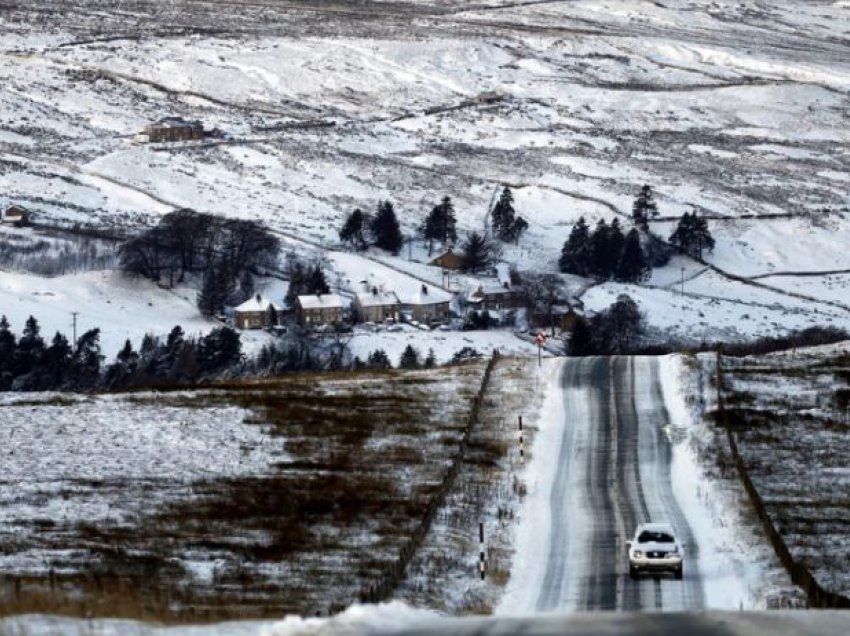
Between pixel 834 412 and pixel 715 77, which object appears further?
pixel 715 77

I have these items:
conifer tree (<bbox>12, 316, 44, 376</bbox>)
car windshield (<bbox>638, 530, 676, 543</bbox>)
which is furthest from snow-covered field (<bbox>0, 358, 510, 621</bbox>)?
conifer tree (<bbox>12, 316, 44, 376</bbox>)

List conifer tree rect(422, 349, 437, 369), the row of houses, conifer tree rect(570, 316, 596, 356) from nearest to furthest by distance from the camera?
conifer tree rect(422, 349, 437, 369) < conifer tree rect(570, 316, 596, 356) < the row of houses

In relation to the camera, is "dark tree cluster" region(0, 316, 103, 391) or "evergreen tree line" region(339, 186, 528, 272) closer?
"dark tree cluster" region(0, 316, 103, 391)

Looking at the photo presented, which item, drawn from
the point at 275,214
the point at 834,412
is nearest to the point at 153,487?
the point at 834,412

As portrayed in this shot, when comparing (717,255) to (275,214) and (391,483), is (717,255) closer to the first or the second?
(275,214)

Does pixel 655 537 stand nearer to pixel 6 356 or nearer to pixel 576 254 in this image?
pixel 6 356

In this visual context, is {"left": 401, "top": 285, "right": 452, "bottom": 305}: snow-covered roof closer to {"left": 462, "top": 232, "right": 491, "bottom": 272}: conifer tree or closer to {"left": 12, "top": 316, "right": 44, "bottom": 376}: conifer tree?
{"left": 462, "top": 232, "right": 491, "bottom": 272}: conifer tree

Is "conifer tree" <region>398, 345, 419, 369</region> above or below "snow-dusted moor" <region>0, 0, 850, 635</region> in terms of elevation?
below

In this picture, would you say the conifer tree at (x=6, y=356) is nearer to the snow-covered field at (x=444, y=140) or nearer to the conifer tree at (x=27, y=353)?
the conifer tree at (x=27, y=353)
